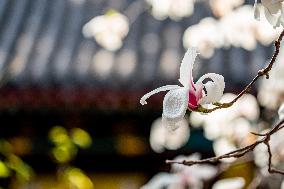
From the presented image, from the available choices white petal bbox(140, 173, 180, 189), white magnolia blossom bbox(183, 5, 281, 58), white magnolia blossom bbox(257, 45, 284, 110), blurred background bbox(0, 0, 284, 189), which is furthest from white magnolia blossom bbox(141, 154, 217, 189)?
blurred background bbox(0, 0, 284, 189)

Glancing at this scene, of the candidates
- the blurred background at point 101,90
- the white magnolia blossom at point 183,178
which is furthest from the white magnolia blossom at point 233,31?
the blurred background at point 101,90

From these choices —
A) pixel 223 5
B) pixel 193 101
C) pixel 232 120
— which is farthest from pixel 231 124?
pixel 193 101

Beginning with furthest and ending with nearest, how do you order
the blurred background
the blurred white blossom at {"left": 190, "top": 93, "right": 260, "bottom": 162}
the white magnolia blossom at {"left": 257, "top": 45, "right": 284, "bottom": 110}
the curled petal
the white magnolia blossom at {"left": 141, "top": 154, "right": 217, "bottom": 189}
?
1. the blurred background
2. the blurred white blossom at {"left": 190, "top": 93, "right": 260, "bottom": 162}
3. the white magnolia blossom at {"left": 141, "top": 154, "right": 217, "bottom": 189}
4. the white magnolia blossom at {"left": 257, "top": 45, "right": 284, "bottom": 110}
5. the curled petal

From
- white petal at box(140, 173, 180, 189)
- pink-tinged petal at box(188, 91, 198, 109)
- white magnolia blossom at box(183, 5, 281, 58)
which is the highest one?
white magnolia blossom at box(183, 5, 281, 58)

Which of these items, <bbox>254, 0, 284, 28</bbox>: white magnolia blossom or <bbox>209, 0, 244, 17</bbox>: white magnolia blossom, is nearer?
<bbox>254, 0, 284, 28</bbox>: white magnolia blossom

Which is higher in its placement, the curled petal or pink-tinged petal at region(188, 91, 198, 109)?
pink-tinged petal at region(188, 91, 198, 109)

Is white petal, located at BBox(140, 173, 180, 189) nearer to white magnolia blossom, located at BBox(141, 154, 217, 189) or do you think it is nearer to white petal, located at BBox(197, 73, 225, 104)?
white magnolia blossom, located at BBox(141, 154, 217, 189)

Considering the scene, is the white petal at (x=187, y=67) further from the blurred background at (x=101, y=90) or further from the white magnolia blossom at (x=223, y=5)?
the blurred background at (x=101, y=90)

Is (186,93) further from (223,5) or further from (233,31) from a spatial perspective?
(233,31)
